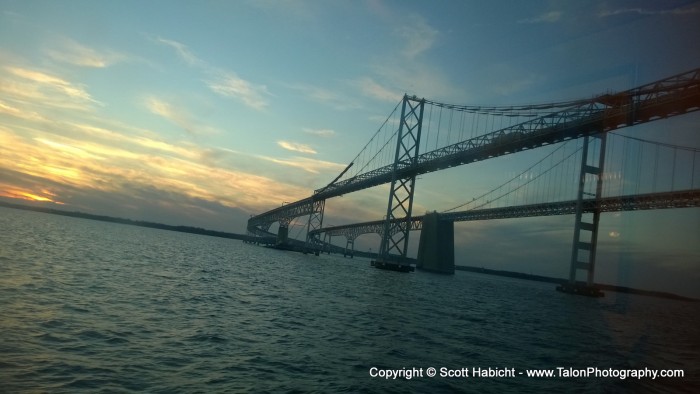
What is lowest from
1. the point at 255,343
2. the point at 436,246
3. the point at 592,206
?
the point at 255,343

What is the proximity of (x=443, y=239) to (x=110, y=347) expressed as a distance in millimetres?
71721

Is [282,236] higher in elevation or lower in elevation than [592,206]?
lower

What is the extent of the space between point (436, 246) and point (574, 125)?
34052mm

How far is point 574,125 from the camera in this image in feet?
154

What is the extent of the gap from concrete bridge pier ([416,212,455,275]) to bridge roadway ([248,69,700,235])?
1212 cm

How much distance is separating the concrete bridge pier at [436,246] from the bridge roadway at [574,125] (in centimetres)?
1212

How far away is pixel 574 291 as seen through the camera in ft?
179

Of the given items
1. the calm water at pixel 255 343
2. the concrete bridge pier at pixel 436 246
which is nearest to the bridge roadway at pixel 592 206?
the concrete bridge pier at pixel 436 246

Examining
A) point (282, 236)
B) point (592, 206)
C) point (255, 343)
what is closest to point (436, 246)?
point (592, 206)

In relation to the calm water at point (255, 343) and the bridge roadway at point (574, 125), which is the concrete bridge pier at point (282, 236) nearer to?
the bridge roadway at point (574, 125)

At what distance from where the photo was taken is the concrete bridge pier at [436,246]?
76250mm

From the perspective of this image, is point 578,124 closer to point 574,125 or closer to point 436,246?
point 574,125

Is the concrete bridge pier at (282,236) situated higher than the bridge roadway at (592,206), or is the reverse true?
the bridge roadway at (592,206)

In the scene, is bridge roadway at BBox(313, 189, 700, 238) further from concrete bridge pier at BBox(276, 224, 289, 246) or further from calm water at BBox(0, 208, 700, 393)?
calm water at BBox(0, 208, 700, 393)
